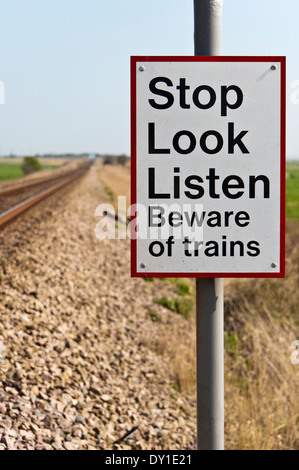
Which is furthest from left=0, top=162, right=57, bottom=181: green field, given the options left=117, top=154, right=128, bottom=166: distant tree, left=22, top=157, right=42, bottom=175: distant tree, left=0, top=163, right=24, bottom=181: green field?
left=117, top=154, right=128, bottom=166: distant tree

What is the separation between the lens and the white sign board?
7.97 feet

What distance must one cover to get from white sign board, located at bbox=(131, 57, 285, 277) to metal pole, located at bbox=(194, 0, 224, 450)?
7cm

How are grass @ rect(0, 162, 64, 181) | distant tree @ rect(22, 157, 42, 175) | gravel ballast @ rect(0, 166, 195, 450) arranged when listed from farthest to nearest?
distant tree @ rect(22, 157, 42, 175) → grass @ rect(0, 162, 64, 181) → gravel ballast @ rect(0, 166, 195, 450)

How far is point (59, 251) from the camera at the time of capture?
863cm

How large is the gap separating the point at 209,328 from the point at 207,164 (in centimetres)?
72

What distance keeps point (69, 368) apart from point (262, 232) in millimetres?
3109

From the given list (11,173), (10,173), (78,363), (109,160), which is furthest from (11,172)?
(78,363)

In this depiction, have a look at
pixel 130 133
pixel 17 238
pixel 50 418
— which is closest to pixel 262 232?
pixel 130 133

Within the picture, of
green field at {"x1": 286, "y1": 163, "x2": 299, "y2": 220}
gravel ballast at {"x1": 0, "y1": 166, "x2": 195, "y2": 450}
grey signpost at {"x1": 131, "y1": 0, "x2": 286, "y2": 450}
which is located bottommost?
gravel ballast at {"x1": 0, "y1": 166, "x2": 195, "y2": 450}

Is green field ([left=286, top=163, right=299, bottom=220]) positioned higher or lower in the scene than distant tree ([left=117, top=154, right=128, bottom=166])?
lower

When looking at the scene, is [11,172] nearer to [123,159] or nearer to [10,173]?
[10,173]

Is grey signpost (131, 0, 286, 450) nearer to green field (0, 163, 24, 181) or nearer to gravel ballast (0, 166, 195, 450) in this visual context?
gravel ballast (0, 166, 195, 450)

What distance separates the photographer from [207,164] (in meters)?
2.45

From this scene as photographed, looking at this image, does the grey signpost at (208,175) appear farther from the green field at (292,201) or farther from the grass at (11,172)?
the grass at (11,172)
